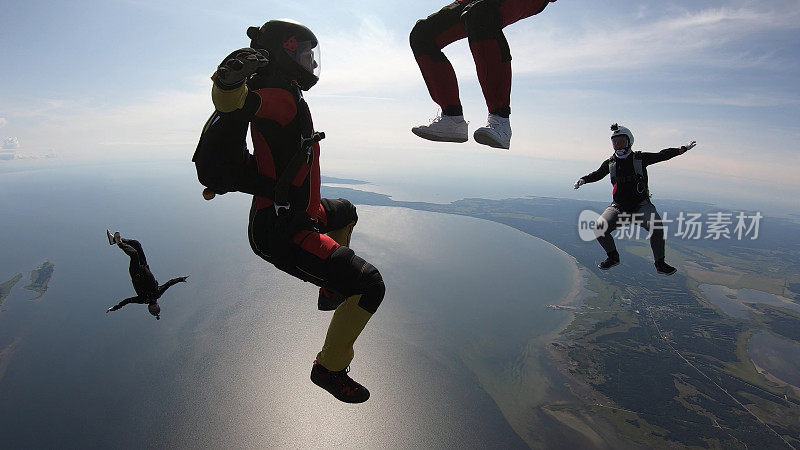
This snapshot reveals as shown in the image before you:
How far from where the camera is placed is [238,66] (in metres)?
2.30

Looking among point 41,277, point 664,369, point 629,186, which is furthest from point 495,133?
point 41,277

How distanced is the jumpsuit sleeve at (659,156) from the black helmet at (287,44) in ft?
19.2

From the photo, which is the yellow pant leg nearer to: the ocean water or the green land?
the ocean water

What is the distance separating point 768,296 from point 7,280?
221381mm

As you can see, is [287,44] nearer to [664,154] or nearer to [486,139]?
[486,139]

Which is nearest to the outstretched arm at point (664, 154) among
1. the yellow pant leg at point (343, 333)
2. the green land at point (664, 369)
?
the yellow pant leg at point (343, 333)

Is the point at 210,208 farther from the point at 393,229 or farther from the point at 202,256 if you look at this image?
the point at 393,229

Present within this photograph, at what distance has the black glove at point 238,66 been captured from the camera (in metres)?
2.29

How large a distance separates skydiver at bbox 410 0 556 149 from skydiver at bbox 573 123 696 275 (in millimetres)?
4101

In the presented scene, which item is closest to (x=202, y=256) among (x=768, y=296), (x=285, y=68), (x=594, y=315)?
A: (x=594, y=315)

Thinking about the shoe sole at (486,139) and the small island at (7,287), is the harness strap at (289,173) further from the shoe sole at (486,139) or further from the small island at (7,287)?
the small island at (7,287)

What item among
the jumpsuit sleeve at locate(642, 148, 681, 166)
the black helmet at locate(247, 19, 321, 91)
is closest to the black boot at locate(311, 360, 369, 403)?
the black helmet at locate(247, 19, 321, 91)

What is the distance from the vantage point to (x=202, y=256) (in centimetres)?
10656

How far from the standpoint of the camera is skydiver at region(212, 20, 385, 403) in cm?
311
